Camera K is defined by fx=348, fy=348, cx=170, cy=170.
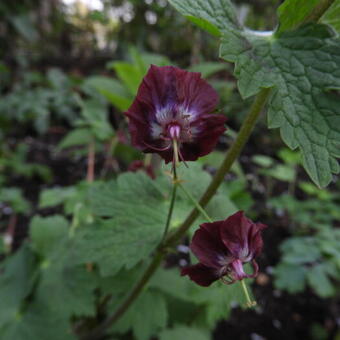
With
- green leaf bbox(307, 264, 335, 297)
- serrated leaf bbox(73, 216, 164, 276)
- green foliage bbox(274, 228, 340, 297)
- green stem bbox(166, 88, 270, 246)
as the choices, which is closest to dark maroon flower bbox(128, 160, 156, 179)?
serrated leaf bbox(73, 216, 164, 276)

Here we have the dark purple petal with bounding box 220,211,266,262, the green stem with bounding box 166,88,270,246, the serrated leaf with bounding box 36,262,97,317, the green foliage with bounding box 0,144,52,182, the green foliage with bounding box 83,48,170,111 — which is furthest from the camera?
the green foliage with bounding box 0,144,52,182

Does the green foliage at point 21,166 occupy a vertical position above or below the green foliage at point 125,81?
below

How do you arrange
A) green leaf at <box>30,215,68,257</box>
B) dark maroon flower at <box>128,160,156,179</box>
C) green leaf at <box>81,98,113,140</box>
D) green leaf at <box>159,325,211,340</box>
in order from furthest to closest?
A: green leaf at <box>81,98,113,140</box> → green leaf at <box>30,215,68,257</box> → green leaf at <box>159,325,211,340</box> → dark maroon flower at <box>128,160,156,179</box>

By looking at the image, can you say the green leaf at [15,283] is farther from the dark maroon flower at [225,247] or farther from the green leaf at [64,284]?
the dark maroon flower at [225,247]

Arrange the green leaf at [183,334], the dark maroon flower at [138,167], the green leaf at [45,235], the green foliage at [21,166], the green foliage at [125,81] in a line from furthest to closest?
the green foliage at [21,166]
the green foliage at [125,81]
the green leaf at [45,235]
the green leaf at [183,334]
the dark maroon flower at [138,167]

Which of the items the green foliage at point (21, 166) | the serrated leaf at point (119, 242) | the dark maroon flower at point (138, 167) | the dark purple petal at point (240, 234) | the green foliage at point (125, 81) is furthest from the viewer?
the green foliage at point (21, 166)

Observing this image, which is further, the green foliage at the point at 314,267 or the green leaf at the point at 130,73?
the green leaf at the point at 130,73

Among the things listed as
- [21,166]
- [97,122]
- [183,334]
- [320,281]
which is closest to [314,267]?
[320,281]

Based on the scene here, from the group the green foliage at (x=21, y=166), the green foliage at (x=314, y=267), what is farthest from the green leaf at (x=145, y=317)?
the green foliage at (x=21, y=166)

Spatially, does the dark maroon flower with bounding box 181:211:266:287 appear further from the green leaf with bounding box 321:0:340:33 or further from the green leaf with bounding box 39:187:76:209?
the green leaf with bounding box 39:187:76:209
